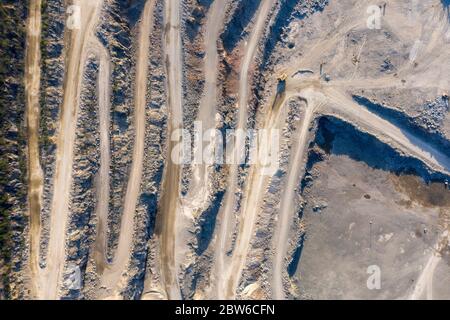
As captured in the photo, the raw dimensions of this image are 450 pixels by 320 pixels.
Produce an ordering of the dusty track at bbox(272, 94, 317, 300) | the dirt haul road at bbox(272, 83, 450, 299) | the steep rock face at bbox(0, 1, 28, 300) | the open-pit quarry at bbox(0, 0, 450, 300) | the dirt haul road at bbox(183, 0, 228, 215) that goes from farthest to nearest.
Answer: the dirt haul road at bbox(272, 83, 450, 299) → the dusty track at bbox(272, 94, 317, 300) → the dirt haul road at bbox(183, 0, 228, 215) → the open-pit quarry at bbox(0, 0, 450, 300) → the steep rock face at bbox(0, 1, 28, 300)

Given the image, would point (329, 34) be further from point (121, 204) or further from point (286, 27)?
point (121, 204)

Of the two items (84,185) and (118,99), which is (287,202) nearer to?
(118,99)

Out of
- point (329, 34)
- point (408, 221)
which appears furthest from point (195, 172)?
point (408, 221)

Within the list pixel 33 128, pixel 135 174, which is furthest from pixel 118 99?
pixel 33 128

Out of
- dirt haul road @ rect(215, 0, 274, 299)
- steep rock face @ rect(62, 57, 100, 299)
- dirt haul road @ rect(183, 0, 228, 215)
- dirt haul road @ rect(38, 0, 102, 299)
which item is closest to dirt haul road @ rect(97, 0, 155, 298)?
steep rock face @ rect(62, 57, 100, 299)

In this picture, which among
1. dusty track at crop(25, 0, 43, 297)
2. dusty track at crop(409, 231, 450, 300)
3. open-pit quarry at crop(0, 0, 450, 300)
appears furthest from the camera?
dusty track at crop(409, 231, 450, 300)

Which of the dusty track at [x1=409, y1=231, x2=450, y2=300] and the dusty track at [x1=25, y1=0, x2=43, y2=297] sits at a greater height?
the dusty track at [x1=25, y1=0, x2=43, y2=297]

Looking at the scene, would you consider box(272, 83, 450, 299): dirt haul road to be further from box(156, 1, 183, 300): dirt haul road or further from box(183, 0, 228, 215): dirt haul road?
box(156, 1, 183, 300): dirt haul road
